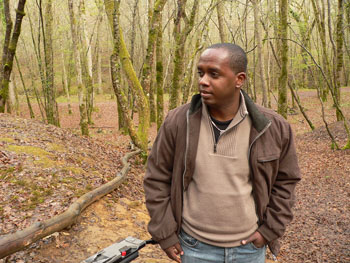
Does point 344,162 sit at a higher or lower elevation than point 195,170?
lower

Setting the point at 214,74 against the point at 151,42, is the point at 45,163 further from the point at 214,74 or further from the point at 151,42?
the point at 214,74

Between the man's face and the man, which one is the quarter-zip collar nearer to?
the man

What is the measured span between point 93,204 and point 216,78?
484 cm

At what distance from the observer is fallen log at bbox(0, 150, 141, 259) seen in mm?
3523

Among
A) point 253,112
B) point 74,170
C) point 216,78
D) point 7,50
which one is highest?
point 7,50

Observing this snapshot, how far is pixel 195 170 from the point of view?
1989 mm

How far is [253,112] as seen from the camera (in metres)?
2.02

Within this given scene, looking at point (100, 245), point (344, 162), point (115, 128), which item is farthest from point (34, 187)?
point (115, 128)

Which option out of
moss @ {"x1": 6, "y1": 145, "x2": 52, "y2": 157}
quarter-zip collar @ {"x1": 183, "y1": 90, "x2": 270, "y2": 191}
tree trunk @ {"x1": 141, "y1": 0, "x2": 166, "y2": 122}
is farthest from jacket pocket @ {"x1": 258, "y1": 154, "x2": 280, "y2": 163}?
tree trunk @ {"x1": 141, "y1": 0, "x2": 166, "y2": 122}

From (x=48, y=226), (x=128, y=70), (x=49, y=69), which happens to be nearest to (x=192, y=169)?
(x=48, y=226)

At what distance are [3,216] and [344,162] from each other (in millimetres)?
9947

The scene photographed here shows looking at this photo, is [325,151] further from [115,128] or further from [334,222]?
[115,128]

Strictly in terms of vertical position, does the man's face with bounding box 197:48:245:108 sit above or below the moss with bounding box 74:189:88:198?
above

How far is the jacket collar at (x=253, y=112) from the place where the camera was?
6.49 feet
